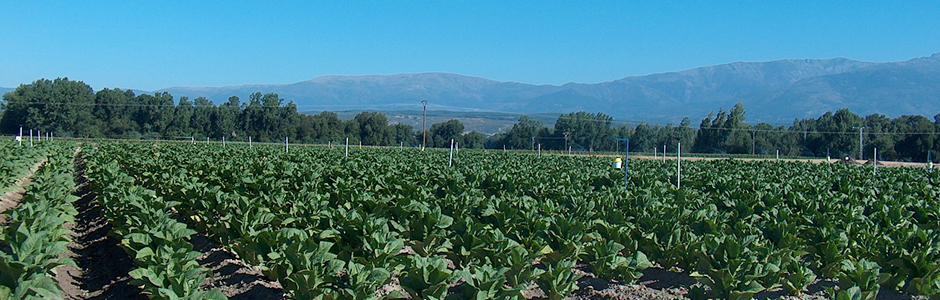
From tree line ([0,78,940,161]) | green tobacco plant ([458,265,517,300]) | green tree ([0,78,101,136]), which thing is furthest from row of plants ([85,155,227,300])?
green tree ([0,78,101,136])

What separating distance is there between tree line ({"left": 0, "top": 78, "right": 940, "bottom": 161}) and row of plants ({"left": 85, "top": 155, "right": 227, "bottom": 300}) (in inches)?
3328

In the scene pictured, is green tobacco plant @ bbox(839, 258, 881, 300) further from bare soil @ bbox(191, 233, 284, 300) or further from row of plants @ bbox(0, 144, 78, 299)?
row of plants @ bbox(0, 144, 78, 299)

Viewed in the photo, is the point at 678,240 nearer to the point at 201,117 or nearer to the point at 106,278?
the point at 106,278

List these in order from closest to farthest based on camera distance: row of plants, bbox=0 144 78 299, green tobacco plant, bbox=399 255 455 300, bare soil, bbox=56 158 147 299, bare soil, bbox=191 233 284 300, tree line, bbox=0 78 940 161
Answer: row of plants, bbox=0 144 78 299, green tobacco plant, bbox=399 255 455 300, bare soil, bbox=191 233 284 300, bare soil, bbox=56 158 147 299, tree line, bbox=0 78 940 161

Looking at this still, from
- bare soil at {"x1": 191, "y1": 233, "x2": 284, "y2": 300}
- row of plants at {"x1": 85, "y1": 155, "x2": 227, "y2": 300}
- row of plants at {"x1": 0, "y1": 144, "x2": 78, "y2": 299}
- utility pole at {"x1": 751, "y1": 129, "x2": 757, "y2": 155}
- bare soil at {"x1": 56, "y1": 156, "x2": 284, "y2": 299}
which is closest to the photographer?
row of plants at {"x1": 0, "y1": 144, "x2": 78, "y2": 299}

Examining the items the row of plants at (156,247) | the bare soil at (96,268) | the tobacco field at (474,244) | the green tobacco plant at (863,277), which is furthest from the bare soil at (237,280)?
the green tobacco plant at (863,277)

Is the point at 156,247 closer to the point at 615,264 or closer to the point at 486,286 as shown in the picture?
the point at 486,286

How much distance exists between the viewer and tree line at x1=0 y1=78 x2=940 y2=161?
94000 millimetres

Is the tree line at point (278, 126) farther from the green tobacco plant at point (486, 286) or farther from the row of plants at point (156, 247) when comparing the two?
the green tobacco plant at point (486, 286)

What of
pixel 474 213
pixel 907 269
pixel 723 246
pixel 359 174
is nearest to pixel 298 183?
pixel 359 174

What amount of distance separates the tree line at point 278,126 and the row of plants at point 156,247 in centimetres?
8453

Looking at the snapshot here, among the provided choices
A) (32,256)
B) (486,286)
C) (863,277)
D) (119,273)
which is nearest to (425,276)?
(486,286)

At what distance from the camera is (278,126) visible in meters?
103

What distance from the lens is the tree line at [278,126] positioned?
94000 millimetres
